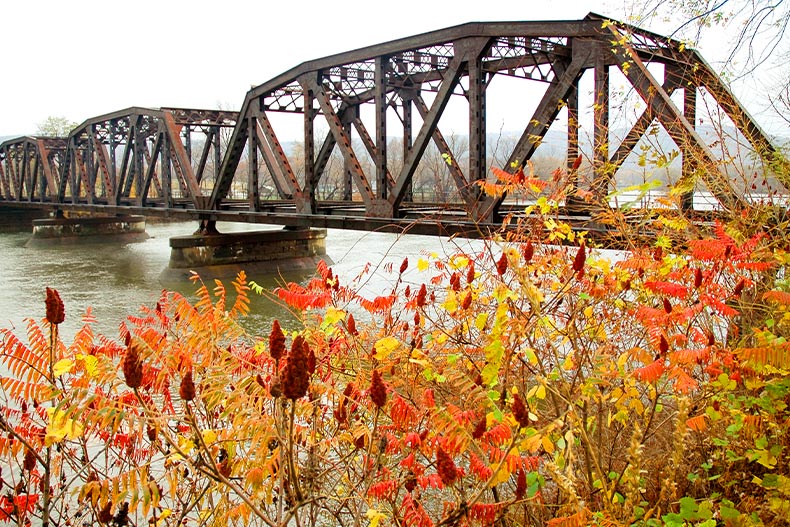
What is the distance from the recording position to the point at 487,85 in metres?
13.1

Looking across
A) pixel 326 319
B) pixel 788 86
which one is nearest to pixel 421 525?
pixel 326 319

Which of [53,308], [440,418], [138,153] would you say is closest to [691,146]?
[440,418]

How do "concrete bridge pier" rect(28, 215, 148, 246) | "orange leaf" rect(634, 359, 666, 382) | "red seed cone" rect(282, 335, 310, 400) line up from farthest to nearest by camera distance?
1. "concrete bridge pier" rect(28, 215, 148, 246)
2. "orange leaf" rect(634, 359, 666, 382)
3. "red seed cone" rect(282, 335, 310, 400)

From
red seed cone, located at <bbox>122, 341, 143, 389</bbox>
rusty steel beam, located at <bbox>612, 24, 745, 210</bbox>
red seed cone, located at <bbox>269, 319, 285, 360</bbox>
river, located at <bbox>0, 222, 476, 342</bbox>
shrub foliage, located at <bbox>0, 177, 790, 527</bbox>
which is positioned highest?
rusty steel beam, located at <bbox>612, 24, 745, 210</bbox>

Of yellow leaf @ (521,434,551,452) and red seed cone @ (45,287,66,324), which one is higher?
red seed cone @ (45,287,66,324)

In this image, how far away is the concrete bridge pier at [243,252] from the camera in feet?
83.1

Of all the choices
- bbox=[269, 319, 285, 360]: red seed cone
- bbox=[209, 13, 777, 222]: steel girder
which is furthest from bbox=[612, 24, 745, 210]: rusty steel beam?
bbox=[269, 319, 285, 360]: red seed cone

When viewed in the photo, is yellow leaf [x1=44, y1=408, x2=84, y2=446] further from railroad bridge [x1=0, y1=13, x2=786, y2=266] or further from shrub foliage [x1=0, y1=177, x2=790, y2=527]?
railroad bridge [x1=0, y1=13, x2=786, y2=266]

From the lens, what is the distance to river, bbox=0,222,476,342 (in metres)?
17.9

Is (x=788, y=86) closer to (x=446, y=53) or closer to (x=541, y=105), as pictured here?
(x=541, y=105)

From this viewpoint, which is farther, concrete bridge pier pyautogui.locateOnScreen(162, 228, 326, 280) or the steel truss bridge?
concrete bridge pier pyautogui.locateOnScreen(162, 228, 326, 280)

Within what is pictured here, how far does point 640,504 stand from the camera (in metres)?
3.53

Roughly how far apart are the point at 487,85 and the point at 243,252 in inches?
631

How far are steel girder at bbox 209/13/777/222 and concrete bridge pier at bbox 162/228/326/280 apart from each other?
644 centimetres
